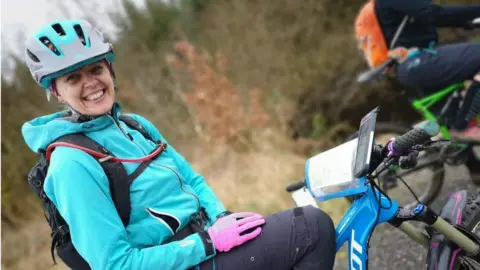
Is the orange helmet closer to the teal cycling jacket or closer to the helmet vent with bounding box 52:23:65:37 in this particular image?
the teal cycling jacket

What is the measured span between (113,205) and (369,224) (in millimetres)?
1023

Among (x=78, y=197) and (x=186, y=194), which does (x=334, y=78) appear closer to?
(x=186, y=194)

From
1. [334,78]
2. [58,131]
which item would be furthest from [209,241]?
[334,78]

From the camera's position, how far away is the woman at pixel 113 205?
150 cm

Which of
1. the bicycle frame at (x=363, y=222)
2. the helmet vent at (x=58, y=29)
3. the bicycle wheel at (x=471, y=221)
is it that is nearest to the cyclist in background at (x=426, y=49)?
the bicycle wheel at (x=471, y=221)

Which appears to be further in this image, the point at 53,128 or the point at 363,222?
the point at 363,222

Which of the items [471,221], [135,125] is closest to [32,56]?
[135,125]

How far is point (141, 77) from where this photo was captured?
1109 centimetres

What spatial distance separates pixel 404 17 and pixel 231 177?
3.06 m

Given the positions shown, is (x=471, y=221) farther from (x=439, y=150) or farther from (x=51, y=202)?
(x=51, y=202)

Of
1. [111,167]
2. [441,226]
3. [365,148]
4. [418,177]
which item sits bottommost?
[418,177]

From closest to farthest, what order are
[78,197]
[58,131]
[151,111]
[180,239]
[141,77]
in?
[78,197]
[58,131]
[180,239]
[151,111]
[141,77]

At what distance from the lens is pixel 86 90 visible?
5.79 ft

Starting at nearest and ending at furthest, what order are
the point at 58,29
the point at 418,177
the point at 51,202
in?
the point at 51,202
the point at 58,29
the point at 418,177
